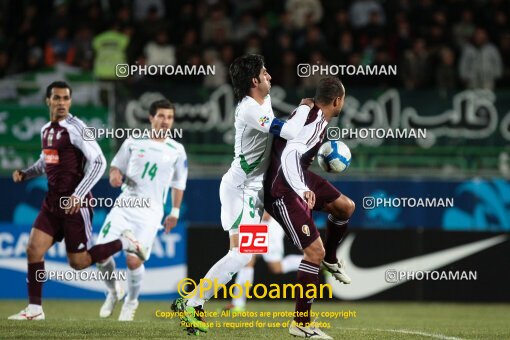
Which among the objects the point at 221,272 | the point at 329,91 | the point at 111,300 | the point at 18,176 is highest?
the point at 329,91

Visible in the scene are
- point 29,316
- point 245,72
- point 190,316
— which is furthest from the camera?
point 29,316

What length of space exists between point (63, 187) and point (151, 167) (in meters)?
1.11

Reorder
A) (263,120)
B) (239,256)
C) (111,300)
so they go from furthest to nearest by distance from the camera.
Result: (111,300) < (239,256) < (263,120)

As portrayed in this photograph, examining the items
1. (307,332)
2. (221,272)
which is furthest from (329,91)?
(307,332)

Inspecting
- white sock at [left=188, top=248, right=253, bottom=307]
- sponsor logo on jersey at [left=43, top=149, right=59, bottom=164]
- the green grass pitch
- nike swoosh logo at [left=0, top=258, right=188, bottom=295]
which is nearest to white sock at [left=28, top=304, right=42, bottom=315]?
the green grass pitch

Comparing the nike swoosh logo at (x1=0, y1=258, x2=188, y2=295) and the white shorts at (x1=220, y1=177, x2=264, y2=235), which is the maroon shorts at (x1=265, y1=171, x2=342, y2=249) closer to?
the white shorts at (x1=220, y1=177, x2=264, y2=235)

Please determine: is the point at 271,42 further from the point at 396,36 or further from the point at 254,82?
the point at 254,82

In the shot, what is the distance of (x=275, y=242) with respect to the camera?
14.0 meters

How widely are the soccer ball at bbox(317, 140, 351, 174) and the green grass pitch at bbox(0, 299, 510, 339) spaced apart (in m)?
1.54

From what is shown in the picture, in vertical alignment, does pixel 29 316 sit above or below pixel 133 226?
below

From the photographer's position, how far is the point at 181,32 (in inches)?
738

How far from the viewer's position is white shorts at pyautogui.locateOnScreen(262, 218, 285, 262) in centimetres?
1362

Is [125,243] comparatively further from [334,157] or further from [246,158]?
[334,157]

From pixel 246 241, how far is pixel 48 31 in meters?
10.7
